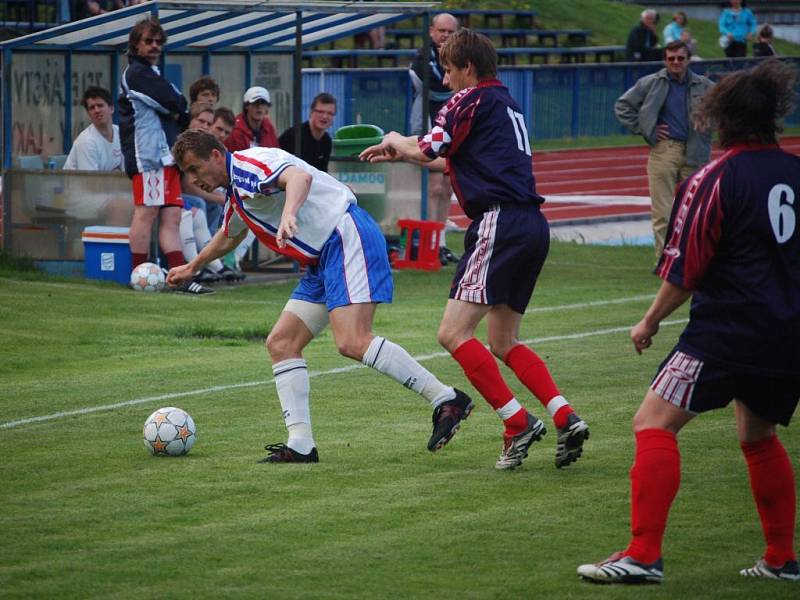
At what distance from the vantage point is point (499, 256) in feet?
23.0

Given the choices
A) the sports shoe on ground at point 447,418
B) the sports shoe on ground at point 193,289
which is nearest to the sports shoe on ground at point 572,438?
the sports shoe on ground at point 447,418

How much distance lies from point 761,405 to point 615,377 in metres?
4.67

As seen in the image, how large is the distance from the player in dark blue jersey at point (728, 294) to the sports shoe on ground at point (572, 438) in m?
1.76

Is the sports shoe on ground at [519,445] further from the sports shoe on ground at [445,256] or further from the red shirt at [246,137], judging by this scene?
the sports shoe on ground at [445,256]

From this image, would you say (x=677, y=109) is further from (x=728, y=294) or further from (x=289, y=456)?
(x=728, y=294)

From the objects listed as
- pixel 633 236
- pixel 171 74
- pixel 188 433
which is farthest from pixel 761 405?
pixel 633 236

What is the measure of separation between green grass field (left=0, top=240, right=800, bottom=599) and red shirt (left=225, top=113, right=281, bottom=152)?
3.62 meters

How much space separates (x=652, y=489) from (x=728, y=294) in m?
0.73

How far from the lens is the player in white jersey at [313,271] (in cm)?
708

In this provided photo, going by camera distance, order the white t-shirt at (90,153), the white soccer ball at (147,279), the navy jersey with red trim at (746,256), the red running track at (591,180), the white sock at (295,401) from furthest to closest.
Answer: the red running track at (591,180) → the white t-shirt at (90,153) → the white soccer ball at (147,279) → the white sock at (295,401) → the navy jersey with red trim at (746,256)

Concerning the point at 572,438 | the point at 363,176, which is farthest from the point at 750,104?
the point at 363,176

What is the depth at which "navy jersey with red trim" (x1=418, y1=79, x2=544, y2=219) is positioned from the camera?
698 centimetres

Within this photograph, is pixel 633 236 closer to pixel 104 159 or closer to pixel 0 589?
pixel 104 159

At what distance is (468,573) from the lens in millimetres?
5320
